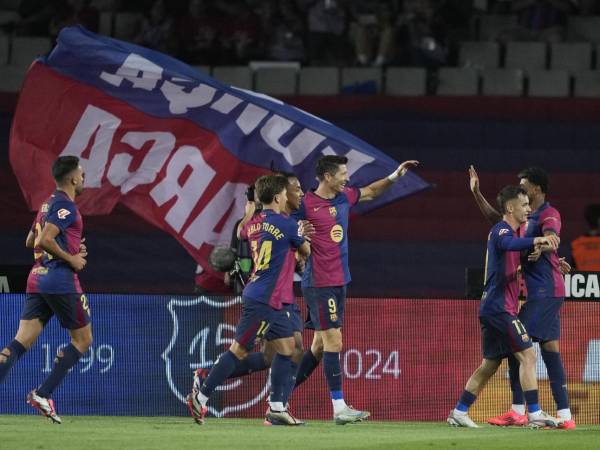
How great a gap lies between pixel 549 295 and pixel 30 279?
3.77 m

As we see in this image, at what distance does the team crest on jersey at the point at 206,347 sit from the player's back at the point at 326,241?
1329 mm

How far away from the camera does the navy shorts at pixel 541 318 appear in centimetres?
1101

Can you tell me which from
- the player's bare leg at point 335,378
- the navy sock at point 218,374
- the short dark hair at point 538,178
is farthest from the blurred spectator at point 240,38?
the navy sock at point 218,374

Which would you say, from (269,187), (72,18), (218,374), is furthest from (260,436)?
(72,18)

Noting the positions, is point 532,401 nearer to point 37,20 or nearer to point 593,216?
point 593,216

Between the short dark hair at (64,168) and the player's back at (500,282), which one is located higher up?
the short dark hair at (64,168)

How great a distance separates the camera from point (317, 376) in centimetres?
1255

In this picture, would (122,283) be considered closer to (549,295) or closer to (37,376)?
(37,376)

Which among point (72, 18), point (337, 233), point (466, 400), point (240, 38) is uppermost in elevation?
point (72, 18)

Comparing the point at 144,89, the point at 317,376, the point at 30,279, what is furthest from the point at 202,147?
the point at 30,279

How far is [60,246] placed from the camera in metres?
10.6

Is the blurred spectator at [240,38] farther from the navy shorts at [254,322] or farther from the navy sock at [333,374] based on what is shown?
the navy shorts at [254,322]

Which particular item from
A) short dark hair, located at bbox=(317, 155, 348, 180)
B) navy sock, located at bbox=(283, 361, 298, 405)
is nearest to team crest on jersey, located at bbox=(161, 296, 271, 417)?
navy sock, located at bbox=(283, 361, 298, 405)

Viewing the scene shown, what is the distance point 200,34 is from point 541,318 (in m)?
11.1
